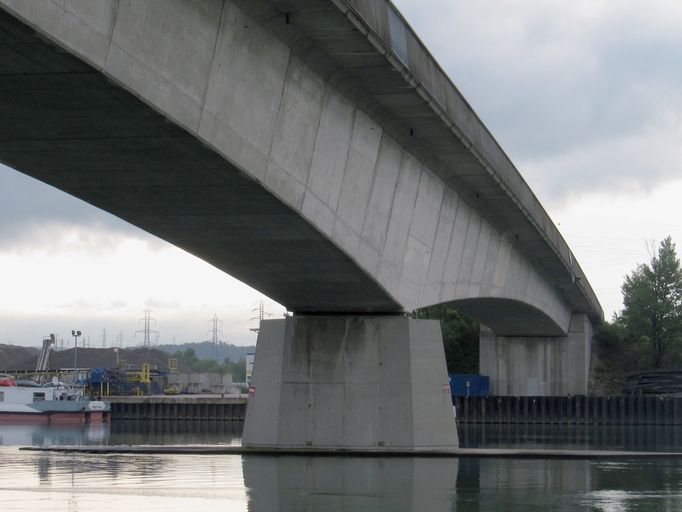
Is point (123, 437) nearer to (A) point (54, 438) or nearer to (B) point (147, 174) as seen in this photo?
(A) point (54, 438)

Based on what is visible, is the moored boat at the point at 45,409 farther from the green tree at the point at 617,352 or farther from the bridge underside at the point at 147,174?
the bridge underside at the point at 147,174

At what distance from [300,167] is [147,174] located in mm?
3789

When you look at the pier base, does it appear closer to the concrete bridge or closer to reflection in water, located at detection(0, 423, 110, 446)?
the concrete bridge

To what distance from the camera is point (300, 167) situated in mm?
24875

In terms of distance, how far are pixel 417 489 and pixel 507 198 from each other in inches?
681

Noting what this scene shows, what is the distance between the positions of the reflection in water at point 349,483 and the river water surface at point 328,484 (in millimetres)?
21

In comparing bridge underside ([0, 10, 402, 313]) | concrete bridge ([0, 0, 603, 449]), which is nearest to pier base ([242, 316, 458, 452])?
concrete bridge ([0, 0, 603, 449])

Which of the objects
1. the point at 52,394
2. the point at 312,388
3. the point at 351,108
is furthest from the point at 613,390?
the point at 351,108

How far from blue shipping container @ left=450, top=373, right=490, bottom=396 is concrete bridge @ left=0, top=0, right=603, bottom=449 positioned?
38.2 meters

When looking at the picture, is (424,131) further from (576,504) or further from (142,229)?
(576,504)

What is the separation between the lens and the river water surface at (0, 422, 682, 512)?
20.9m

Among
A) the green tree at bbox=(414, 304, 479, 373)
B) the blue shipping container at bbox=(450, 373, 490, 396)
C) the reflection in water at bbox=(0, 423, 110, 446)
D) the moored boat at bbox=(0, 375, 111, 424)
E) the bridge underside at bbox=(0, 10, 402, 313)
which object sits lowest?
the reflection in water at bbox=(0, 423, 110, 446)

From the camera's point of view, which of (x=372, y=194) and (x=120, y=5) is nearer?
(x=120, y=5)

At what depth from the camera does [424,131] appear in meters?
30.9
